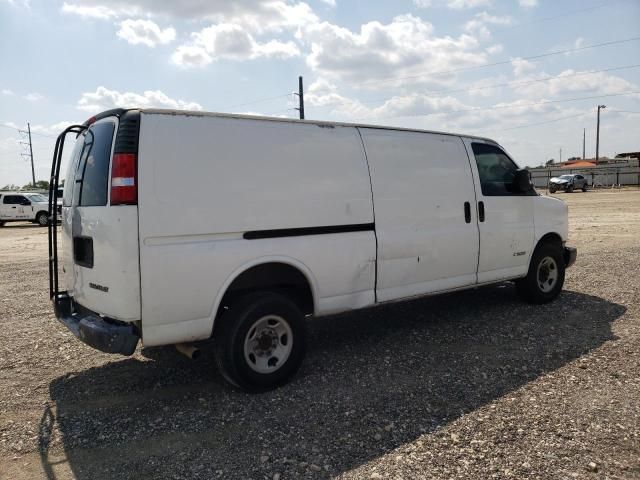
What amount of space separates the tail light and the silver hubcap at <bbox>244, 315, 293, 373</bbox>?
4.55 feet

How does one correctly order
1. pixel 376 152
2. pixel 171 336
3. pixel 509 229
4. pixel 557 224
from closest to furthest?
pixel 171 336
pixel 376 152
pixel 509 229
pixel 557 224

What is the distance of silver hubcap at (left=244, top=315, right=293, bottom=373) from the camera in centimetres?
426

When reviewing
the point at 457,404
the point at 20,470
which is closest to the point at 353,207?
the point at 457,404

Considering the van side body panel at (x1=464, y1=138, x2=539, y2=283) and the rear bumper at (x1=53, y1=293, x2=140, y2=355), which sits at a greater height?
the van side body panel at (x1=464, y1=138, x2=539, y2=283)

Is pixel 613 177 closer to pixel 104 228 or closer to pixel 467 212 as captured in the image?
pixel 467 212

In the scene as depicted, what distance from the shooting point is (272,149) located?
4320 mm

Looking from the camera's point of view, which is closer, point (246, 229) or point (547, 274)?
point (246, 229)

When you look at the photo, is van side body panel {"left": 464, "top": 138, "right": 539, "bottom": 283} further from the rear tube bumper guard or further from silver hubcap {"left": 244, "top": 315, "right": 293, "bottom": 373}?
the rear tube bumper guard

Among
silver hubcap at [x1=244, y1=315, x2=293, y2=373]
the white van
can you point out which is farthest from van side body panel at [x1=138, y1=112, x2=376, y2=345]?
silver hubcap at [x1=244, y1=315, x2=293, y2=373]

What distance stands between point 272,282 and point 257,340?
497mm

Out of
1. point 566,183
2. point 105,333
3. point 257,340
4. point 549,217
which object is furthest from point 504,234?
point 566,183

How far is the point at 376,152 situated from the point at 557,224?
3.36 meters

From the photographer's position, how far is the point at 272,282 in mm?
4414

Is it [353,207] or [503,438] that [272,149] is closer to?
[353,207]
